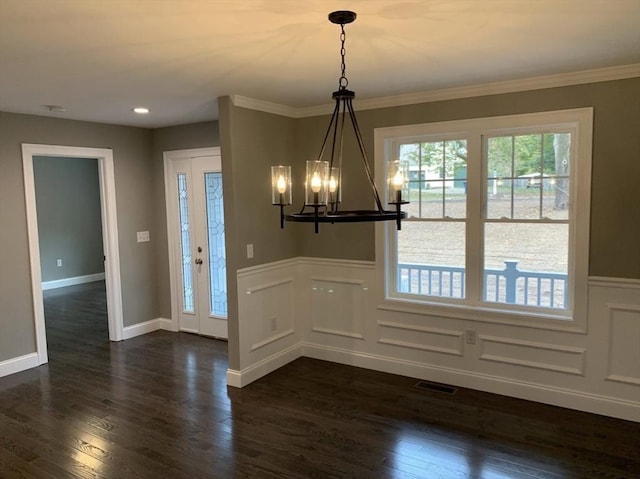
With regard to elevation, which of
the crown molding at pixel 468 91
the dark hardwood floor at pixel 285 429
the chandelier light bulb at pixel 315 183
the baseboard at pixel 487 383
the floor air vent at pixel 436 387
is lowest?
the dark hardwood floor at pixel 285 429

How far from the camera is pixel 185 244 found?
5766 mm

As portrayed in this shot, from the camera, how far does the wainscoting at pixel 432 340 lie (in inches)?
135

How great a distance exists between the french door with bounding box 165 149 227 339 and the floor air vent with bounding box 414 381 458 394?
243 cm

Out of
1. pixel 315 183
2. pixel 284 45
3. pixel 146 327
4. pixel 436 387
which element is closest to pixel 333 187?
pixel 315 183

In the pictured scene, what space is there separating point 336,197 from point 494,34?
1213 mm

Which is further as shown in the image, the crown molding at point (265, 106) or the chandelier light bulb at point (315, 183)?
the crown molding at point (265, 106)

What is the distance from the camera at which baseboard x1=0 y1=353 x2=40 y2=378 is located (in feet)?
14.6

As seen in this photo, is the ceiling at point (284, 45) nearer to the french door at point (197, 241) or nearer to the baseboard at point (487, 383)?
the french door at point (197, 241)

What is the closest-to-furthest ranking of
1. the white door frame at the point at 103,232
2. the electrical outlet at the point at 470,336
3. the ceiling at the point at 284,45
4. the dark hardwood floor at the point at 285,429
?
the ceiling at the point at 284,45
the dark hardwood floor at the point at 285,429
the electrical outlet at the point at 470,336
the white door frame at the point at 103,232

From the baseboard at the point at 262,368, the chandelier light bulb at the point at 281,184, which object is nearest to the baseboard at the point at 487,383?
the baseboard at the point at 262,368

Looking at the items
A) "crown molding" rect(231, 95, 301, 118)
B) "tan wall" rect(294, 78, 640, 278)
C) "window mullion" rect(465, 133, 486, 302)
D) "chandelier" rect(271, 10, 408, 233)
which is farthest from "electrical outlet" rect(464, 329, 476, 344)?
"crown molding" rect(231, 95, 301, 118)

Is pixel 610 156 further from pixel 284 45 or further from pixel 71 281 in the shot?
pixel 71 281

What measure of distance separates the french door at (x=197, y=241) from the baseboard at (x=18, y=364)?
164 cm

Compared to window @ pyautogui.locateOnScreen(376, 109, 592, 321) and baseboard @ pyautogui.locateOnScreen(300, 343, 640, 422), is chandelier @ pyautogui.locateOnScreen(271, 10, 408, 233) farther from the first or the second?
baseboard @ pyautogui.locateOnScreen(300, 343, 640, 422)
